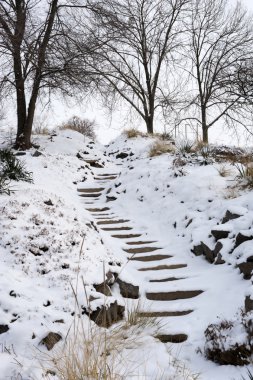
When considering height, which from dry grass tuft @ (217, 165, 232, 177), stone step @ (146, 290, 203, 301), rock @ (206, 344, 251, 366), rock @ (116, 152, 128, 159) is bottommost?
stone step @ (146, 290, 203, 301)

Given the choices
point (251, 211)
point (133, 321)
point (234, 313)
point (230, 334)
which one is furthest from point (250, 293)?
point (251, 211)

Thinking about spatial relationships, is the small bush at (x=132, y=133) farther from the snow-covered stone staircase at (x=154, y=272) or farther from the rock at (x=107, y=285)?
the rock at (x=107, y=285)

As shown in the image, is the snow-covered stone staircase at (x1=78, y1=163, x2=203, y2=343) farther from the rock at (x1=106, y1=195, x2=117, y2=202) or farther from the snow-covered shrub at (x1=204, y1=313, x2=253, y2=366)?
the rock at (x1=106, y1=195, x2=117, y2=202)

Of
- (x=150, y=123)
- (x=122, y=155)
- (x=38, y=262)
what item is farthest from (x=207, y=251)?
(x=150, y=123)

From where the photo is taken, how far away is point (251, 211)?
5.05m

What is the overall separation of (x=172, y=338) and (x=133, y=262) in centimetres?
210

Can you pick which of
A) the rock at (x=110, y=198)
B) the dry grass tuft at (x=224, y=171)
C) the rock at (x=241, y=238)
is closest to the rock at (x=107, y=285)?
the rock at (x=241, y=238)

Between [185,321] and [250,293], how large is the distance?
75 cm

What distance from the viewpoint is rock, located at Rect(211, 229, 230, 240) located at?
4934 mm

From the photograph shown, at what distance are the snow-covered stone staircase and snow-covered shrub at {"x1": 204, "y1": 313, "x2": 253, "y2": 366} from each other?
395mm

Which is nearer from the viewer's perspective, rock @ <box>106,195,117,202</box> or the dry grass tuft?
the dry grass tuft

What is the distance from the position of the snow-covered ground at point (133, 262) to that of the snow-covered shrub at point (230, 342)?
0.25ft

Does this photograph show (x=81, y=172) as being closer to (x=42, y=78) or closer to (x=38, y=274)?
(x=42, y=78)

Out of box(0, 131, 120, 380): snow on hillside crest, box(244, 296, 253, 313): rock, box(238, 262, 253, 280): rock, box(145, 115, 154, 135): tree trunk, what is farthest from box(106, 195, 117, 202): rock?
box(145, 115, 154, 135): tree trunk
